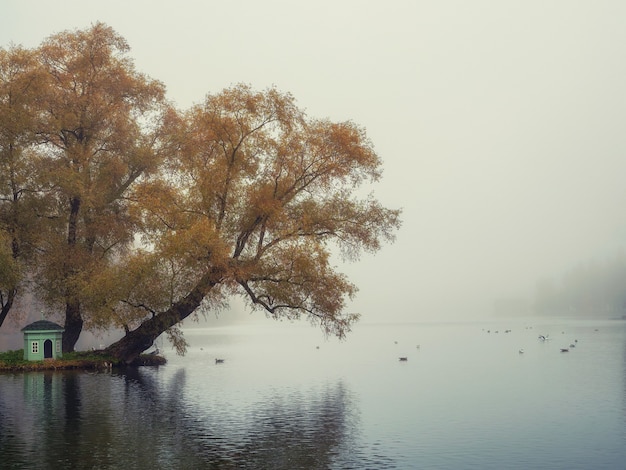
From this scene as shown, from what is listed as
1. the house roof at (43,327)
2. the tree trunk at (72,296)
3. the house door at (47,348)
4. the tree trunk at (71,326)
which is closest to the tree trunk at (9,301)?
the house roof at (43,327)

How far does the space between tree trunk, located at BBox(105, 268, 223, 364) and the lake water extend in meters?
3.47

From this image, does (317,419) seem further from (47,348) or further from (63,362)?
(47,348)

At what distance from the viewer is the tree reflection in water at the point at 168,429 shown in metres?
Answer: 24.1

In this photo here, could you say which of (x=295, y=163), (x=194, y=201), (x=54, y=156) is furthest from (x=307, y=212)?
(x=54, y=156)

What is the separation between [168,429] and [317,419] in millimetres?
7003

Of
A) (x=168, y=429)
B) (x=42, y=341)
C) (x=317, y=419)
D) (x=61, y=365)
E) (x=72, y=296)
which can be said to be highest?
(x=72, y=296)

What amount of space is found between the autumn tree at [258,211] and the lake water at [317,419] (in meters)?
5.92

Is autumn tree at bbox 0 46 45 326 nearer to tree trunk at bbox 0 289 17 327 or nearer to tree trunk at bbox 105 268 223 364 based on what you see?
tree trunk at bbox 0 289 17 327

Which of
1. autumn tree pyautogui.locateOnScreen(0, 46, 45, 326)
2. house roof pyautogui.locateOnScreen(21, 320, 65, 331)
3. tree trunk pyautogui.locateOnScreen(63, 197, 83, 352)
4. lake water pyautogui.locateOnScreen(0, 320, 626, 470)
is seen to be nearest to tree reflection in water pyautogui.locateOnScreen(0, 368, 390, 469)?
lake water pyautogui.locateOnScreen(0, 320, 626, 470)

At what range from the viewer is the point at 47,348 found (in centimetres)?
5916

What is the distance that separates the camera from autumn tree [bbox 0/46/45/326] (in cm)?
5647

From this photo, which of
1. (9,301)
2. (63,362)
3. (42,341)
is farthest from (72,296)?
(9,301)

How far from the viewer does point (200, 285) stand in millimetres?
54938

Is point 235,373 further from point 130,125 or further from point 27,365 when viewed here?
point 130,125
